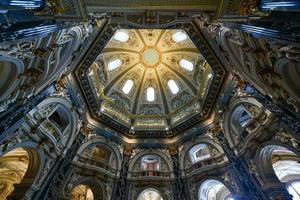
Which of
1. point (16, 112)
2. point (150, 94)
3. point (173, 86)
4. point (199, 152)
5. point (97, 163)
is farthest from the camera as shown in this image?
point (150, 94)

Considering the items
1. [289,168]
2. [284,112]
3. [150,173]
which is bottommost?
[284,112]

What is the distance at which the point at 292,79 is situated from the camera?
931 centimetres

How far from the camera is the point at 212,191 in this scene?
48.6 feet

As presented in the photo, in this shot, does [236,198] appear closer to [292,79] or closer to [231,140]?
[231,140]

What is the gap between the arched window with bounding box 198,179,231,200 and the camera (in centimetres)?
1338

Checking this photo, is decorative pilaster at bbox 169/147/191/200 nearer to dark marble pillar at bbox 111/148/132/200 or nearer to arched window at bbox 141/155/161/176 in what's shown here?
arched window at bbox 141/155/161/176

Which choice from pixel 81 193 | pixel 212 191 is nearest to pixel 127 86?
pixel 81 193

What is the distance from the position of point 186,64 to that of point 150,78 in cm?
409

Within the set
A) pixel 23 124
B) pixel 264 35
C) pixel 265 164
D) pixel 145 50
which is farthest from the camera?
pixel 145 50

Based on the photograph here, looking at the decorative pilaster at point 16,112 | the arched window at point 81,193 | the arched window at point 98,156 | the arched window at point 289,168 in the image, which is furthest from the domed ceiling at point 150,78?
the arched window at point 81,193

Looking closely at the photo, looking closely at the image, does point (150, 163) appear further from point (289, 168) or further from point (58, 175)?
point (289, 168)

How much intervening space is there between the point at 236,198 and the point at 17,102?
12.1 m

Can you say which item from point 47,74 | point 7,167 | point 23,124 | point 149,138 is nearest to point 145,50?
point 149,138

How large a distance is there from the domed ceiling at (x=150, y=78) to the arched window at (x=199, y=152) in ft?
7.74
